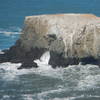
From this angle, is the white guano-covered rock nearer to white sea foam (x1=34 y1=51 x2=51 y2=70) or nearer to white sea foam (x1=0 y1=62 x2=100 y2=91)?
white sea foam (x1=34 y1=51 x2=51 y2=70)

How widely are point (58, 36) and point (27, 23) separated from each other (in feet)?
24.1

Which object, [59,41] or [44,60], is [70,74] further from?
[44,60]

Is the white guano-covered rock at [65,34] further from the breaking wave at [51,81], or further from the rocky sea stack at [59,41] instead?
the breaking wave at [51,81]

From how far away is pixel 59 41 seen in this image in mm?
90188

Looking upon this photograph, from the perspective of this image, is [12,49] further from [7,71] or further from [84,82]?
[84,82]

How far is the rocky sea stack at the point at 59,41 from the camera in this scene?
293 ft

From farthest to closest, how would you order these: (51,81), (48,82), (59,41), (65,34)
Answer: (65,34), (59,41), (51,81), (48,82)

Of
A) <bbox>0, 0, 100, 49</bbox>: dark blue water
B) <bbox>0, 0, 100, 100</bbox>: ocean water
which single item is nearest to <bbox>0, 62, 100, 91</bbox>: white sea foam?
<bbox>0, 0, 100, 100</bbox>: ocean water

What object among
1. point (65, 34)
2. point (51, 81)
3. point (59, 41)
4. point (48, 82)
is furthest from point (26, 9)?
point (48, 82)

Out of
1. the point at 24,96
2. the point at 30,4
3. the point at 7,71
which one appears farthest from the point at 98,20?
the point at 30,4

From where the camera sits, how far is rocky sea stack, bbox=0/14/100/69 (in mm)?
89188

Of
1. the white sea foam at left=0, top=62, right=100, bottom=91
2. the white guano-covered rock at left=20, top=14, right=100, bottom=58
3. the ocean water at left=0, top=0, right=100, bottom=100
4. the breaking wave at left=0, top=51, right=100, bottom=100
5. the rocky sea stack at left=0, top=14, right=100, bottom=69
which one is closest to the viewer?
the ocean water at left=0, top=0, right=100, bottom=100

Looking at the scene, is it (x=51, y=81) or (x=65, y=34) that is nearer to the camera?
(x=51, y=81)

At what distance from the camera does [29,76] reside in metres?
84.8
